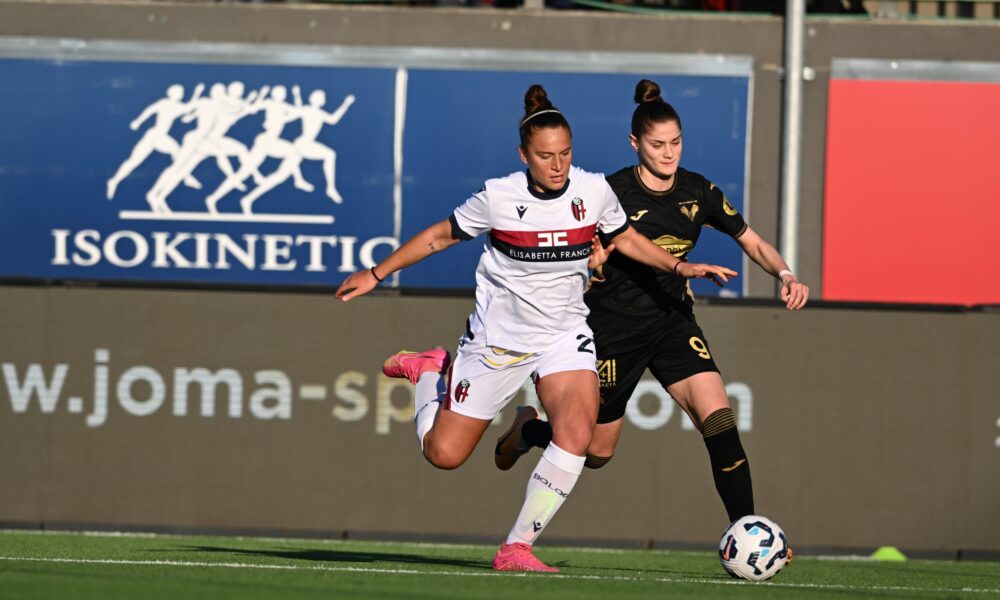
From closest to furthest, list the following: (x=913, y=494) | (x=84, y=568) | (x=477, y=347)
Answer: (x=84, y=568)
(x=477, y=347)
(x=913, y=494)

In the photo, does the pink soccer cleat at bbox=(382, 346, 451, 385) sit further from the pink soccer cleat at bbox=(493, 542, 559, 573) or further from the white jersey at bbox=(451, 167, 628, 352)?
the pink soccer cleat at bbox=(493, 542, 559, 573)

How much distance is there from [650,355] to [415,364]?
1.17 meters

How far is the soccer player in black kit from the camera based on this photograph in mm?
7691

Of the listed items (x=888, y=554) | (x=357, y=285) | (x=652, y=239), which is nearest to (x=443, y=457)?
(x=357, y=285)

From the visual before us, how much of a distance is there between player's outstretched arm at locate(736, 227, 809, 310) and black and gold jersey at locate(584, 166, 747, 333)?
8 cm

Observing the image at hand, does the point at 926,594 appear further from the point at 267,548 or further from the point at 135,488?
the point at 135,488

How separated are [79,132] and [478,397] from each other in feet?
30.0

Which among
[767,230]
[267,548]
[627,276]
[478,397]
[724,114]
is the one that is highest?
[724,114]

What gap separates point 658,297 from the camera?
7977 mm

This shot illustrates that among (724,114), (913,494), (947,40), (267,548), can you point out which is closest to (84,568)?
(267,548)

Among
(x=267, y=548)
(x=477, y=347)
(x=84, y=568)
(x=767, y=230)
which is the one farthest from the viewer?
(x=767, y=230)

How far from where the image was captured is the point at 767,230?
600 inches

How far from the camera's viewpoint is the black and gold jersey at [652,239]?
7.83 metres

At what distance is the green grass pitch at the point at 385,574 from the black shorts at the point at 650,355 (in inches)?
36.7
